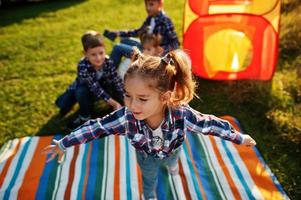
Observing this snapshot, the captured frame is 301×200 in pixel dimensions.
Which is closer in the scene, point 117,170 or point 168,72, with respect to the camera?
point 168,72

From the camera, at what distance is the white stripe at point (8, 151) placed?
301 cm

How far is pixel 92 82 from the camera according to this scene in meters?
3.40

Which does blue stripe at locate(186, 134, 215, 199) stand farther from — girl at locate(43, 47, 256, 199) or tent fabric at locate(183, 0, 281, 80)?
tent fabric at locate(183, 0, 281, 80)

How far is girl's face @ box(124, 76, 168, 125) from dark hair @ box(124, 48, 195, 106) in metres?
0.03

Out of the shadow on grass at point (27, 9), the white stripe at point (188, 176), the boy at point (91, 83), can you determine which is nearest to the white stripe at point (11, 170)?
the boy at point (91, 83)

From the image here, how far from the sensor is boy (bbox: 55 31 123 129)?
3.25m

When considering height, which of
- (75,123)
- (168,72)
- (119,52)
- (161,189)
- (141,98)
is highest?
(168,72)

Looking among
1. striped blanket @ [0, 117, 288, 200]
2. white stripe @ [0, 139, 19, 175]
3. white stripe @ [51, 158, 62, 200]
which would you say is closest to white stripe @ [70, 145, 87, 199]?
striped blanket @ [0, 117, 288, 200]

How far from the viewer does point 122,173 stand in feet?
9.41

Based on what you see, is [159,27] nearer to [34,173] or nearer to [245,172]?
[245,172]

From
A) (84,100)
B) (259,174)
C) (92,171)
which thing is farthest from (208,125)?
(84,100)

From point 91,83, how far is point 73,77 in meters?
1.06

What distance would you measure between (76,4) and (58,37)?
1.57 m

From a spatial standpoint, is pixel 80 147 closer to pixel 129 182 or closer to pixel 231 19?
pixel 129 182
